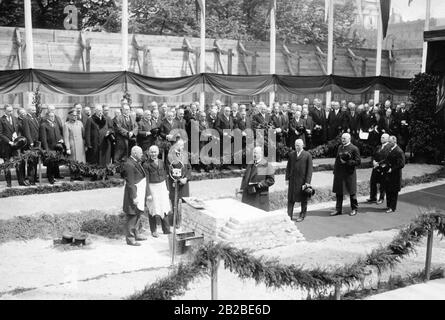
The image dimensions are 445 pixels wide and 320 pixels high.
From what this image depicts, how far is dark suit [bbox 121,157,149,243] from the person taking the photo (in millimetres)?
10617

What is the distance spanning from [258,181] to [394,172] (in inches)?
143

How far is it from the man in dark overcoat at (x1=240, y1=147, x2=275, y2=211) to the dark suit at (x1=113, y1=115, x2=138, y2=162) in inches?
164

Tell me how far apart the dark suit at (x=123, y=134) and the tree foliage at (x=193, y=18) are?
1000 cm

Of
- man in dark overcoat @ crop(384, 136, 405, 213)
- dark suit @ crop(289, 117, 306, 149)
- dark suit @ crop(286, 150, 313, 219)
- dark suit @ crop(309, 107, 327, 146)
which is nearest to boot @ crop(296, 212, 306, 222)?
dark suit @ crop(286, 150, 313, 219)

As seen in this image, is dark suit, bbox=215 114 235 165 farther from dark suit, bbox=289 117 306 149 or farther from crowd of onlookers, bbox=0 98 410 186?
dark suit, bbox=289 117 306 149

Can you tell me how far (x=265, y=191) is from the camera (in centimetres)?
1158

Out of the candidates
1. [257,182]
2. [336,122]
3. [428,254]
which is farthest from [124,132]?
[428,254]

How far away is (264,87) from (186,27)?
882 centimetres

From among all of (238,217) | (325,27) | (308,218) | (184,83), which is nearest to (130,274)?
(238,217)

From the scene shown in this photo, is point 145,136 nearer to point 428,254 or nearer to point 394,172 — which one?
point 394,172

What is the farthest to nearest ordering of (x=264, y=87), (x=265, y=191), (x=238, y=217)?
(x=264, y=87), (x=265, y=191), (x=238, y=217)

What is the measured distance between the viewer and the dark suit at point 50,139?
1370 centimetres

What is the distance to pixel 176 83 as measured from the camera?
17.4 meters

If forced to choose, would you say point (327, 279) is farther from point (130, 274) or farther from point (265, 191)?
point (265, 191)
